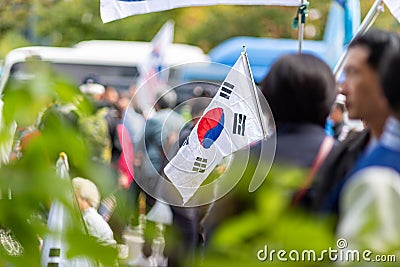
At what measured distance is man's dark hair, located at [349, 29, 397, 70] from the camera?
109 inches

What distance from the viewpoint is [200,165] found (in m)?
3.71

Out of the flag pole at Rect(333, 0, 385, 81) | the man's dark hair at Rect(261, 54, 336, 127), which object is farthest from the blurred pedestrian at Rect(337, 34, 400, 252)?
the flag pole at Rect(333, 0, 385, 81)

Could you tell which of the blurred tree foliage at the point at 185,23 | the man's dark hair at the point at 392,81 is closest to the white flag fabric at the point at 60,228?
the man's dark hair at the point at 392,81

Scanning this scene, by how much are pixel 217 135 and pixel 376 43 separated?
3.38 feet

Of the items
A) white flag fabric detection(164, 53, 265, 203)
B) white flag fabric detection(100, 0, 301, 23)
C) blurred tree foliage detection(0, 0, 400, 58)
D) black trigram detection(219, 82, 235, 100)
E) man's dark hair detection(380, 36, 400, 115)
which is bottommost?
man's dark hair detection(380, 36, 400, 115)

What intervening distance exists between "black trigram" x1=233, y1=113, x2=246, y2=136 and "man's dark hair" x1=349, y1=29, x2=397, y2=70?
887 mm

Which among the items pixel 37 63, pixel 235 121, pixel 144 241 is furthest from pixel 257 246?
pixel 235 121

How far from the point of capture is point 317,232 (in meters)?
1.17

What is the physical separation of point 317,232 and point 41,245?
1.19ft

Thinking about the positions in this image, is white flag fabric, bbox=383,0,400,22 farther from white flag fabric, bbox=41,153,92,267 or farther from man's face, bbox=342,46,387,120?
white flag fabric, bbox=41,153,92,267

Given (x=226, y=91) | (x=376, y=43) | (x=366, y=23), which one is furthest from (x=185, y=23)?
(x=376, y=43)

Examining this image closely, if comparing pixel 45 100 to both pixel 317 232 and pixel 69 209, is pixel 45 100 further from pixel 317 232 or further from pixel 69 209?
pixel 317 232

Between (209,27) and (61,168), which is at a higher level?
(209,27)

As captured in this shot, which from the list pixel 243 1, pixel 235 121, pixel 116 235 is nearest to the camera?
pixel 116 235
